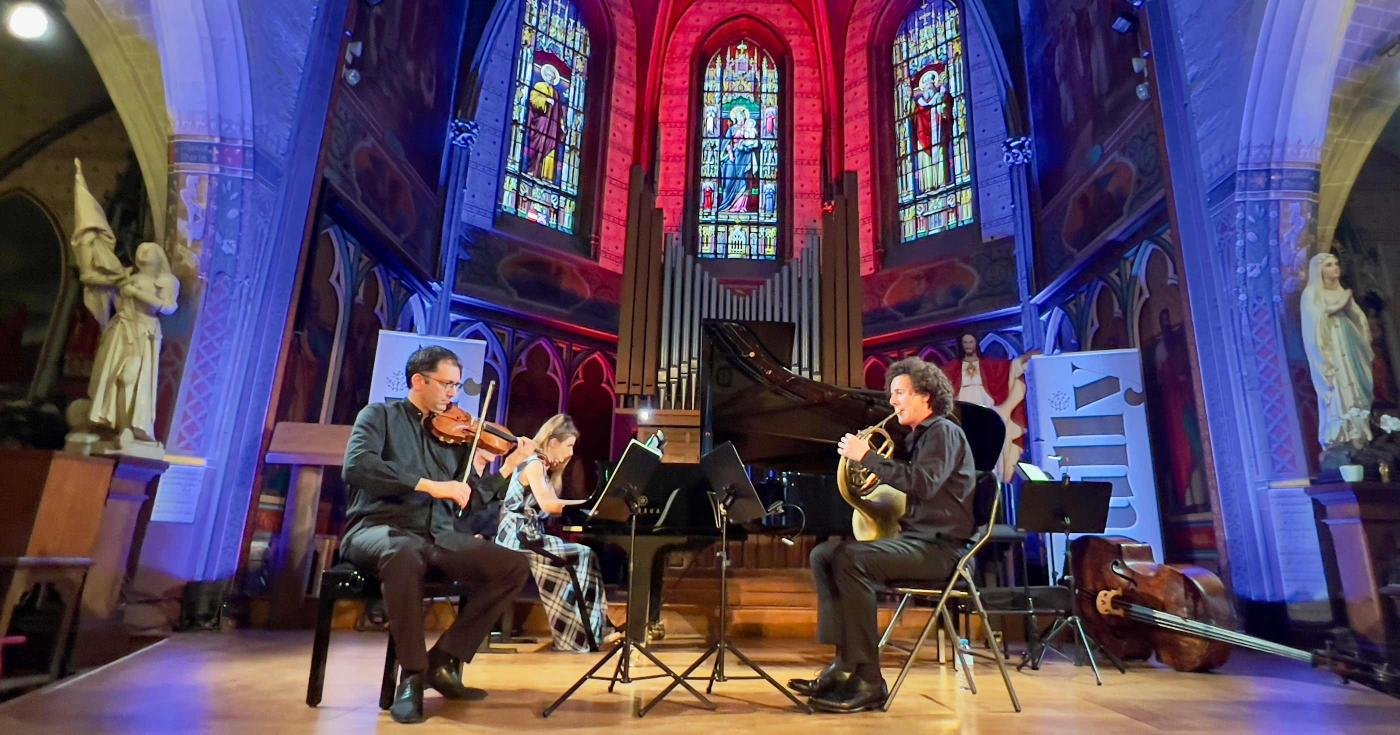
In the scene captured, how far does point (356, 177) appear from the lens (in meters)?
7.41

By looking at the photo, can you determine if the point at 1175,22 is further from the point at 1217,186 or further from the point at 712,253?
the point at 712,253

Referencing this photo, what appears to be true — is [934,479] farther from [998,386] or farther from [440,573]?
[998,386]

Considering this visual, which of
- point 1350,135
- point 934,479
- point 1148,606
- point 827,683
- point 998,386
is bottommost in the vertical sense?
point 827,683

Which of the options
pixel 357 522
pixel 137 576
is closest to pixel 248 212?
pixel 137 576

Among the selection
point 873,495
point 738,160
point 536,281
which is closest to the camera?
point 873,495

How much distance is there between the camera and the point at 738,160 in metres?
12.5

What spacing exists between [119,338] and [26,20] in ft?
8.38

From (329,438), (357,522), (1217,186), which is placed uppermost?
(1217,186)

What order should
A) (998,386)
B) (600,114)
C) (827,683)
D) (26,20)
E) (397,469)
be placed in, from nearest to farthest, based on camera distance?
(397,469), (827,683), (26,20), (998,386), (600,114)

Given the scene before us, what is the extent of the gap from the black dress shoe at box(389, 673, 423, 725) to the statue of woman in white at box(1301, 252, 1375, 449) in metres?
5.61

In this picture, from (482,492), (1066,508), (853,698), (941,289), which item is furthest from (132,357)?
(941,289)

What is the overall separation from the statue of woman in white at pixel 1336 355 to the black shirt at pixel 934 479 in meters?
3.48

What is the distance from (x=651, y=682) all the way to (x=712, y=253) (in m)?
9.14

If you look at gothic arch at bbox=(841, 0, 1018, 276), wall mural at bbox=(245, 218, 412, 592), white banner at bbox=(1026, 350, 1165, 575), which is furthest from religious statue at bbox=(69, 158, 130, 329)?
gothic arch at bbox=(841, 0, 1018, 276)
